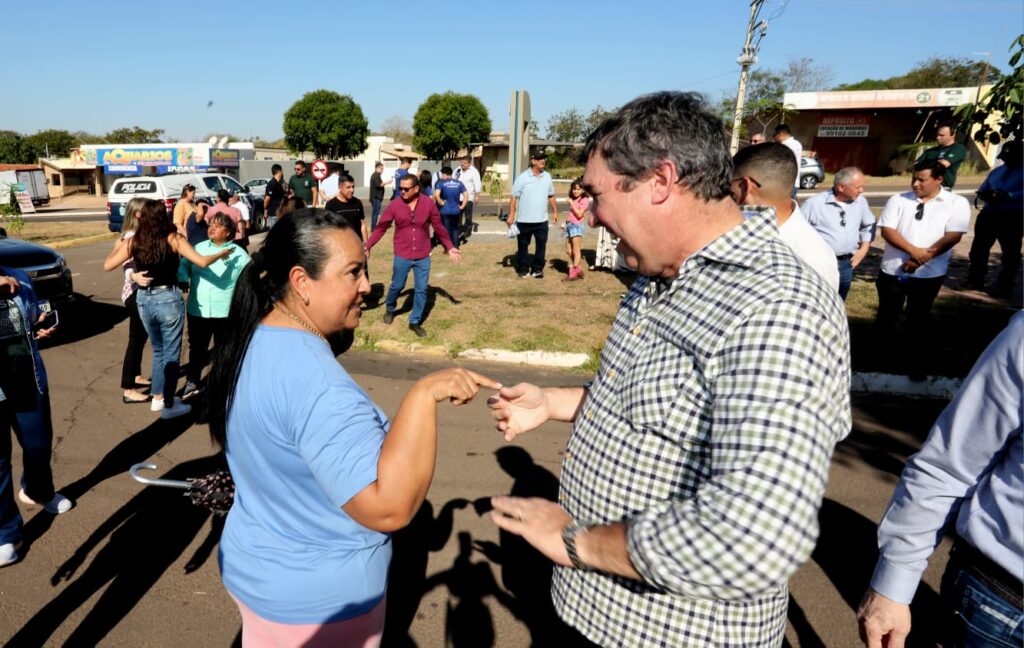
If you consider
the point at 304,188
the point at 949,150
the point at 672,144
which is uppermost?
the point at 949,150

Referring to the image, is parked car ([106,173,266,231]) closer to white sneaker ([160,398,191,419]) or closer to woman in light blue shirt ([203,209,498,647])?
white sneaker ([160,398,191,419])

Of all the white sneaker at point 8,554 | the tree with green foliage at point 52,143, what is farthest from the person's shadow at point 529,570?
the tree with green foliage at point 52,143

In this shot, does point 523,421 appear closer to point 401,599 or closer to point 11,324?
point 401,599

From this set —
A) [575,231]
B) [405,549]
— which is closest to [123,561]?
[405,549]

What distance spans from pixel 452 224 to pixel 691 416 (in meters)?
12.1

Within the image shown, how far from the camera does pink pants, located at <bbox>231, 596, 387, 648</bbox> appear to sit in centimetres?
178

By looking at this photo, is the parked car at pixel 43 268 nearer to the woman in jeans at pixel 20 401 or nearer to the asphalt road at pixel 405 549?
the asphalt road at pixel 405 549

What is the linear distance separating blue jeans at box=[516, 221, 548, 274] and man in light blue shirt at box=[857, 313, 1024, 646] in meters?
8.83

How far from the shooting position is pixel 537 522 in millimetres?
1419

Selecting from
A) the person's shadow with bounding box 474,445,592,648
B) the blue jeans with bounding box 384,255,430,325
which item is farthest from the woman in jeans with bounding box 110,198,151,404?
the person's shadow with bounding box 474,445,592,648

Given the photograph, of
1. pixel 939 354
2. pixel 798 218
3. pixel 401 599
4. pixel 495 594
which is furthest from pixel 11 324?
pixel 939 354

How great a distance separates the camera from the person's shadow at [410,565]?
306 cm

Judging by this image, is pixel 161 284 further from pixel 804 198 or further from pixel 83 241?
pixel 804 198

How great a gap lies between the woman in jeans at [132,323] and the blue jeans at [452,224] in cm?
761
